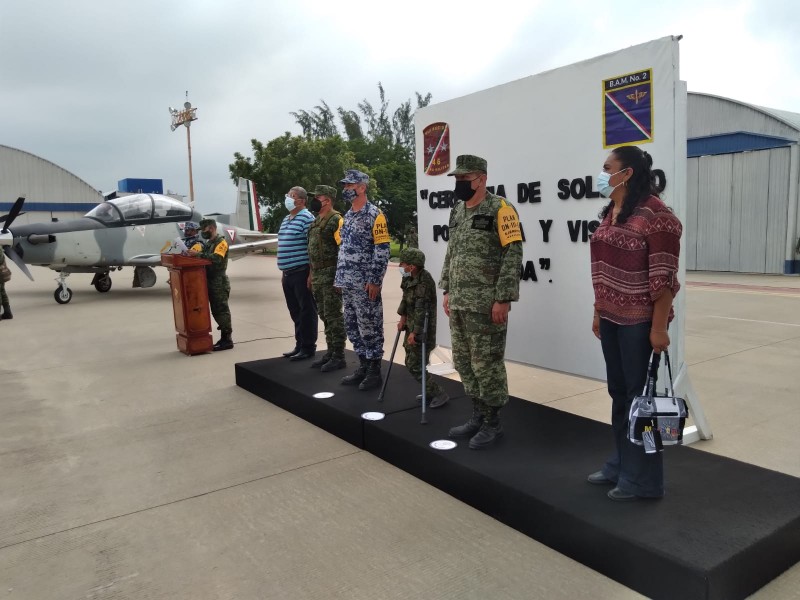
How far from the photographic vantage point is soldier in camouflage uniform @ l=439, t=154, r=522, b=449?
320 cm

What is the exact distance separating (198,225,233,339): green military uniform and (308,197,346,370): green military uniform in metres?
2.39

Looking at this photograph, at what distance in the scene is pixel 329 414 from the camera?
14.2 ft

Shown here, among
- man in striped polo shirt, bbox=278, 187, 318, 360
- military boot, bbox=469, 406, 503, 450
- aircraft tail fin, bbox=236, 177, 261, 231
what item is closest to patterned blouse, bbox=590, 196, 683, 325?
military boot, bbox=469, 406, 503, 450

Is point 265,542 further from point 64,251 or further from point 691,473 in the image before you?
point 64,251

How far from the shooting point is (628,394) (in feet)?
8.50

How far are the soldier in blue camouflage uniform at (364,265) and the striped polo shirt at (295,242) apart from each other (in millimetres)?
1067

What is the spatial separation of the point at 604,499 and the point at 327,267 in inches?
122

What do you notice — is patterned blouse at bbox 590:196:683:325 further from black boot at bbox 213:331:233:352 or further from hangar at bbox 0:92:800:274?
hangar at bbox 0:92:800:274

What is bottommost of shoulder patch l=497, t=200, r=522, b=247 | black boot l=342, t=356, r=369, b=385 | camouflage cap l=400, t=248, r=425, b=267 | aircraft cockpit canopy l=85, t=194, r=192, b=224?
black boot l=342, t=356, r=369, b=385

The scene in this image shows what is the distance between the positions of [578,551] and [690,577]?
0.52 m

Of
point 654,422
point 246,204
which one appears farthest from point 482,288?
point 246,204

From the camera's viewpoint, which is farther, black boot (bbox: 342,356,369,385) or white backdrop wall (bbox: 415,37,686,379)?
black boot (bbox: 342,356,369,385)

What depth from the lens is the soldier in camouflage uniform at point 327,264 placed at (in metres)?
5.11

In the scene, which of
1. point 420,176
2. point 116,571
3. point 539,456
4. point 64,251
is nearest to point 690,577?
point 539,456
